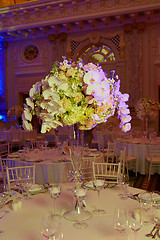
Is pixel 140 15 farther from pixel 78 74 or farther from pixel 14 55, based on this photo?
pixel 78 74

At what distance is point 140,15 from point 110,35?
5.17 ft

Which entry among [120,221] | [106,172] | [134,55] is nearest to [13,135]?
[134,55]

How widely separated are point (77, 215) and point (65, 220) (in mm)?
96

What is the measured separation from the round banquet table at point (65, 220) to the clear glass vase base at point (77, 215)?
3 cm

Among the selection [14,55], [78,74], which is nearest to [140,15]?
[14,55]

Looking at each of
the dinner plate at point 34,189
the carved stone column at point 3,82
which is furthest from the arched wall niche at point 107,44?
the dinner plate at point 34,189

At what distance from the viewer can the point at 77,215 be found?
1.79m

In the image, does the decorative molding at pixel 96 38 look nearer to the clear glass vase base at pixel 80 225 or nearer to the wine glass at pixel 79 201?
the wine glass at pixel 79 201

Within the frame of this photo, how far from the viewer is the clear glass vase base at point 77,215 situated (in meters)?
1.75

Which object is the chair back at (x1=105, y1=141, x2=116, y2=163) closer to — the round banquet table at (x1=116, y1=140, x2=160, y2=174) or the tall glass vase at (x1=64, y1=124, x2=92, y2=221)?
the round banquet table at (x1=116, y1=140, x2=160, y2=174)

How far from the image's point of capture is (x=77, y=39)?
1255 centimetres

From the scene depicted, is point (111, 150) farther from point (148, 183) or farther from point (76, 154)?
point (76, 154)

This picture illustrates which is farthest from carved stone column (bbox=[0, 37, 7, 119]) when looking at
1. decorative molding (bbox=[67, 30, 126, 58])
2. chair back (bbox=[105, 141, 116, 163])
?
chair back (bbox=[105, 141, 116, 163])

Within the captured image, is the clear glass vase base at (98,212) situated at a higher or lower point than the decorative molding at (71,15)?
lower
